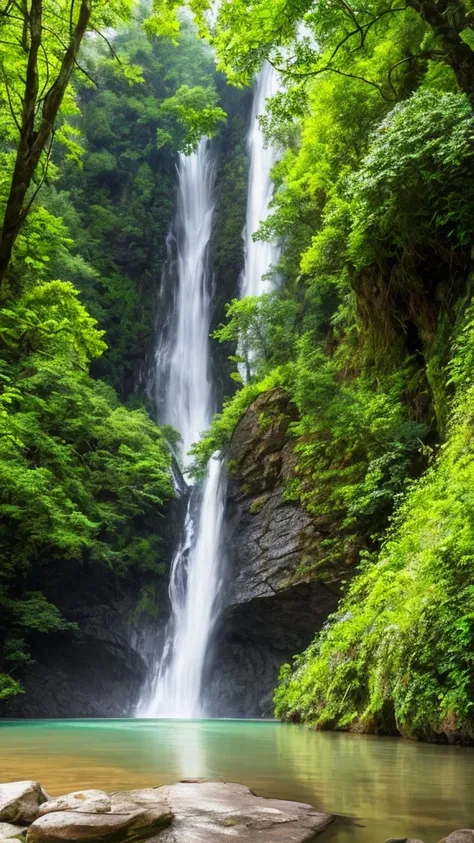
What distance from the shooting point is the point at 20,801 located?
2.96 metres

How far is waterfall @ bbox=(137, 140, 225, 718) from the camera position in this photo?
18.6 metres

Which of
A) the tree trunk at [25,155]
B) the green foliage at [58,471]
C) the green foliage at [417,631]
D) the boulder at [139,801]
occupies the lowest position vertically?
the boulder at [139,801]

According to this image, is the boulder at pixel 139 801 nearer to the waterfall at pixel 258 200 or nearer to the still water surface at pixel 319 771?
the still water surface at pixel 319 771

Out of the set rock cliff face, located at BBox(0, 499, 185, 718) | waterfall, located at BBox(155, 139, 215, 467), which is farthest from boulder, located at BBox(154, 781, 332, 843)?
waterfall, located at BBox(155, 139, 215, 467)

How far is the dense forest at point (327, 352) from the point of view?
661 cm

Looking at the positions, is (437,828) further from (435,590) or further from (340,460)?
(340,460)

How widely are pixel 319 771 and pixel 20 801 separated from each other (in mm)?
2199

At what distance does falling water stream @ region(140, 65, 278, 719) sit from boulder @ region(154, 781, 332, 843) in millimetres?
14596

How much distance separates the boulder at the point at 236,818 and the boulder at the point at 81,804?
0.99 ft

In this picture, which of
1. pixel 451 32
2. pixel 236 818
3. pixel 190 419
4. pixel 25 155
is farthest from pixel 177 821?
pixel 190 419

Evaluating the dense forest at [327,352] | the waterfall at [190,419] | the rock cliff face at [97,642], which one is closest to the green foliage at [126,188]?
the waterfall at [190,419]

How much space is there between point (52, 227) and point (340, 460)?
27.4 ft

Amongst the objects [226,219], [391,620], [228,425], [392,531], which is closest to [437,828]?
[391,620]

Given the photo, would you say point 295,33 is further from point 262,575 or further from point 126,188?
point 126,188
